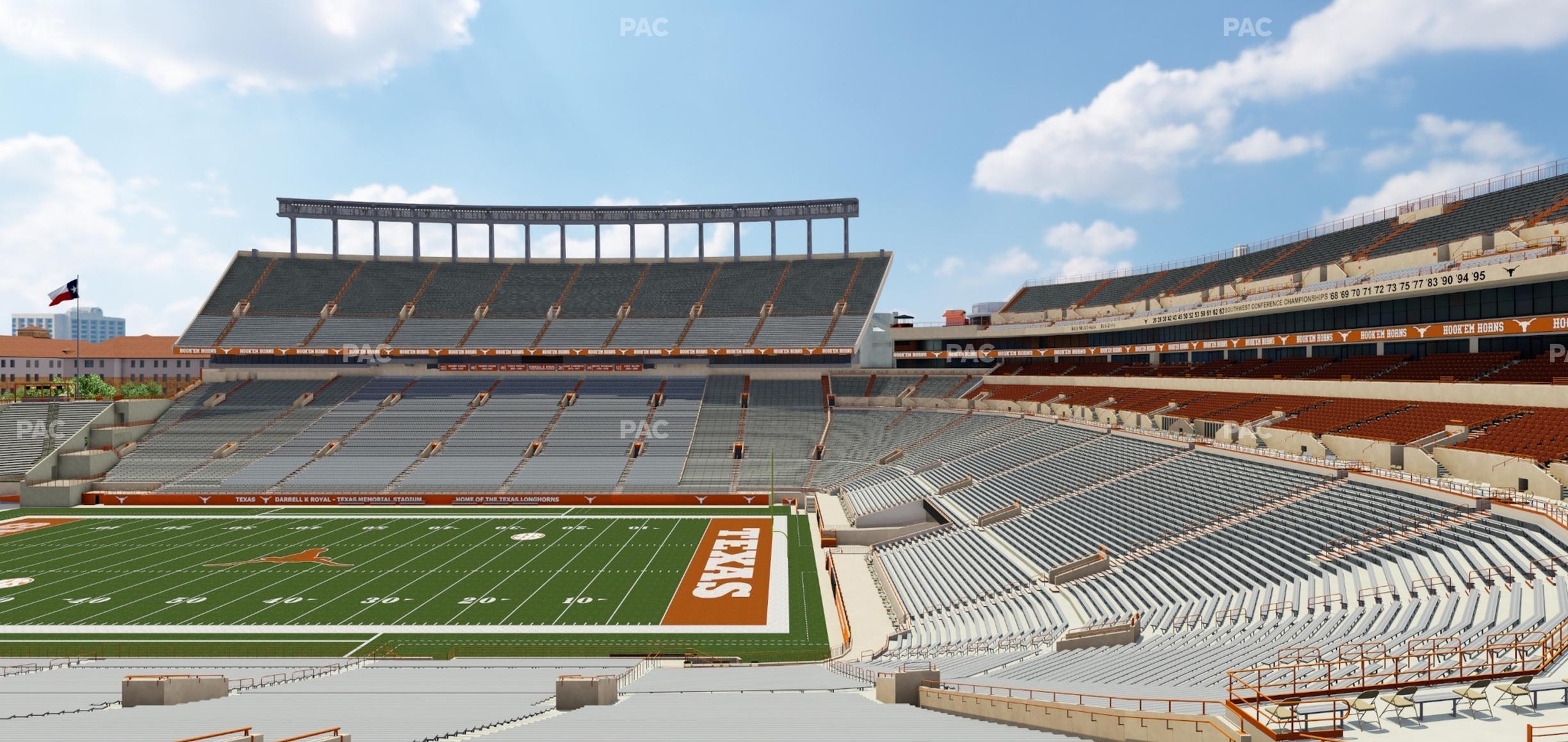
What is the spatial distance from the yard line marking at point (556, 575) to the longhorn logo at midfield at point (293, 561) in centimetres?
772

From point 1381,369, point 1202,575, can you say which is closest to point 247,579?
point 1202,575

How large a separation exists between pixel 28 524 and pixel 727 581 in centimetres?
3477

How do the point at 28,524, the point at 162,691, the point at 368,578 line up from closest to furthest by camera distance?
the point at 162,691
the point at 368,578
the point at 28,524

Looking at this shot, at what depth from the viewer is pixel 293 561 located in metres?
30.2

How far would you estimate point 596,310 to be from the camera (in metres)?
62.8

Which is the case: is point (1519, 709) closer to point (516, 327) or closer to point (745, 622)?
point (745, 622)

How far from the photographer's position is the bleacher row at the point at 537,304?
59375 millimetres

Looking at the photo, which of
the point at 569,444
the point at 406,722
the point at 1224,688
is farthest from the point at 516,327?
the point at 1224,688

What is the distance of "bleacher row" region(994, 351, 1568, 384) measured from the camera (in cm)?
2416

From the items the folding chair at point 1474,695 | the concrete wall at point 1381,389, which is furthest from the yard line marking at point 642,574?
the concrete wall at point 1381,389

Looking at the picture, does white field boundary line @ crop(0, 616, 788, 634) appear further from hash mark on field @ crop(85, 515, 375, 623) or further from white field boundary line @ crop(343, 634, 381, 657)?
hash mark on field @ crop(85, 515, 375, 623)

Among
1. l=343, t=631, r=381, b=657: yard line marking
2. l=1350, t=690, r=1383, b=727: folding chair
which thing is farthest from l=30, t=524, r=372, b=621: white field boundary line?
l=1350, t=690, r=1383, b=727: folding chair

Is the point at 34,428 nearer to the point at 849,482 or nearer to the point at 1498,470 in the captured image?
the point at 849,482

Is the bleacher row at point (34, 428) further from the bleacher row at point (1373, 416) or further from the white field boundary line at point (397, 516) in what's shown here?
the bleacher row at point (1373, 416)
